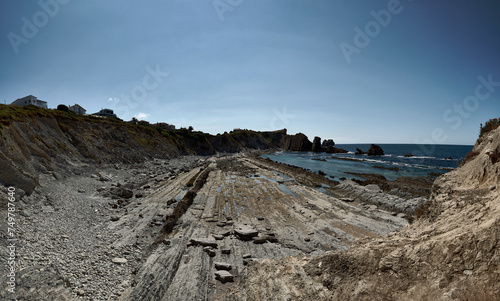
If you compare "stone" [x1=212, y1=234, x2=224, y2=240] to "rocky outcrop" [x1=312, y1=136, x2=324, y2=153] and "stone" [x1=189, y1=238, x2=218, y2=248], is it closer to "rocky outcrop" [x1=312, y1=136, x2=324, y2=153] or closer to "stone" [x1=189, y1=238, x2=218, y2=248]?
"stone" [x1=189, y1=238, x2=218, y2=248]

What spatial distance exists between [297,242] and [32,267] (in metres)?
14.9

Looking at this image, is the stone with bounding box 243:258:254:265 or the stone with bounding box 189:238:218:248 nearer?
the stone with bounding box 243:258:254:265

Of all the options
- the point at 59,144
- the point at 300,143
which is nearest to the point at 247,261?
the point at 59,144

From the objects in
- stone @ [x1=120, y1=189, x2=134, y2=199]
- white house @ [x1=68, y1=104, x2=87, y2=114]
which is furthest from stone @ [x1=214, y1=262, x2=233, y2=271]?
white house @ [x1=68, y1=104, x2=87, y2=114]

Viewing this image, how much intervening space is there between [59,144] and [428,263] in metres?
41.2

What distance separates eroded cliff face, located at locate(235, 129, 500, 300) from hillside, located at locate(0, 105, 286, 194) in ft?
68.0

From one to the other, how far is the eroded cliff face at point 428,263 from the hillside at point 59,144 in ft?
68.0

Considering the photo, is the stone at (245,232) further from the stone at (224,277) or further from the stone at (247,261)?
the stone at (224,277)

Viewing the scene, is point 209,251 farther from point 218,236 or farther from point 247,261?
point 247,261

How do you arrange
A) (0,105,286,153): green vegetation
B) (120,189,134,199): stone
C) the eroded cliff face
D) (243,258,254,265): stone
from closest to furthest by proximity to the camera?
the eroded cliff face
(243,258,254,265): stone
(120,189,134,199): stone
(0,105,286,153): green vegetation

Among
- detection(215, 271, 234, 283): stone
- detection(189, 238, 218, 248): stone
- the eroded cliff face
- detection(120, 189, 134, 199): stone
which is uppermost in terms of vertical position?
the eroded cliff face

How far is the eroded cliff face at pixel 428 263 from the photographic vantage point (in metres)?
5.21

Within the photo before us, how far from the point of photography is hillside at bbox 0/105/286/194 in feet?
57.7

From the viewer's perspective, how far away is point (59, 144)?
29.9 m
